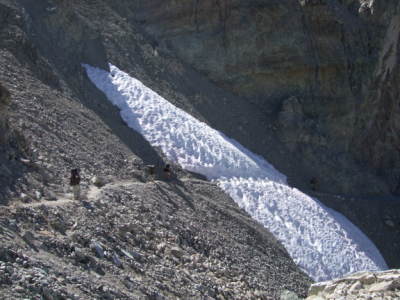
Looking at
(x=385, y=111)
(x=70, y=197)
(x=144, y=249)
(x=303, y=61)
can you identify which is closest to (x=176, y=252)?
(x=144, y=249)

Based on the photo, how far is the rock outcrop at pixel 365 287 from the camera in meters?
12.7

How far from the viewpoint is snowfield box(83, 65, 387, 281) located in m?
24.8

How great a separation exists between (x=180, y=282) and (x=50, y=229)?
3.04 m

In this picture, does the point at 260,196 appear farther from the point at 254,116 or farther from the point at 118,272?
the point at 118,272

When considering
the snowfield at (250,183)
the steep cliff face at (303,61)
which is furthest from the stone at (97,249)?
the steep cliff face at (303,61)

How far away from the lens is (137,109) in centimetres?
2584

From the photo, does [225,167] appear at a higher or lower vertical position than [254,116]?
lower

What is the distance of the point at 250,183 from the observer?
26172 mm

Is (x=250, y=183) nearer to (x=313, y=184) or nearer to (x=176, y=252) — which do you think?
(x=313, y=184)

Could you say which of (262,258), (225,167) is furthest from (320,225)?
(262,258)

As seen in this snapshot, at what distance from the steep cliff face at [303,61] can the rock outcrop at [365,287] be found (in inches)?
683

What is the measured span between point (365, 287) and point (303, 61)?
21152mm

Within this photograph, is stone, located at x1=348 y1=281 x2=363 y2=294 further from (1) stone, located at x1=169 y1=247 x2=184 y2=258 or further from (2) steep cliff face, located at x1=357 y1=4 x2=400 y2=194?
(2) steep cliff face, located at x1=357 y1=4 x2=400 y2=194

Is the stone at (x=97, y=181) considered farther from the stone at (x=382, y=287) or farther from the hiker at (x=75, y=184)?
the stone at (x=382, y=287)
